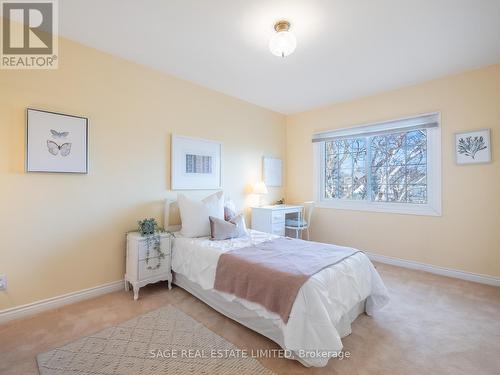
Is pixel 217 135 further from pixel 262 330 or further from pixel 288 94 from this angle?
pixel 262 330

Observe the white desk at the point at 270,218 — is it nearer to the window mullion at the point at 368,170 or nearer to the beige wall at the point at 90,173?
the window mullion at the point at 368,170

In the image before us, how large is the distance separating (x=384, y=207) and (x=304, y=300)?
8.85 feet

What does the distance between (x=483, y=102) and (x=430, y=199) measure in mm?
1257

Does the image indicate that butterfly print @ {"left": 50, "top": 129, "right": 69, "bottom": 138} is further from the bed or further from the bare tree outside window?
the bare tree outside window

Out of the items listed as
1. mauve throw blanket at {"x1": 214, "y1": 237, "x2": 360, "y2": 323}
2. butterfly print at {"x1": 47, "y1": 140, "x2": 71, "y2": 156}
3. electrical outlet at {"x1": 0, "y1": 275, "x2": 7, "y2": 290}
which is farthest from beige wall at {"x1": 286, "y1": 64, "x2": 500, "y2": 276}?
electrical outlet at {"x1": 0, "y1": 275, "x2": 7, "y2": 290}

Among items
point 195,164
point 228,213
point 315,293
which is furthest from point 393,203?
point 195,164

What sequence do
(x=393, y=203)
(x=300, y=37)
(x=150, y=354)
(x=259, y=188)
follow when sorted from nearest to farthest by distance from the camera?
(x=150, y=354) < (x=300, y=37) < (x=393, y=203) < (x=259, y=188)

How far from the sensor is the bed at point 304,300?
150 centimetres

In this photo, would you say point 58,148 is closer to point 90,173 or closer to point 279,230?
point 90,173

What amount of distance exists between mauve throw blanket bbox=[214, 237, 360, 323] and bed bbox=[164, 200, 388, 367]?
50 millimetres

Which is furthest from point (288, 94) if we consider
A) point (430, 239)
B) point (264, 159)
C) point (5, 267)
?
point (5, 267)

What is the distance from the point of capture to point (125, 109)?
2.67m

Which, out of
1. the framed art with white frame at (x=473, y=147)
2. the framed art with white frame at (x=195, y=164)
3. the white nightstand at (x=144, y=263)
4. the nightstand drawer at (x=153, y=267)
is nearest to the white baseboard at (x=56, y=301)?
the white nightstand at (x=144, y=263)

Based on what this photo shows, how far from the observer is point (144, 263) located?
246cm
